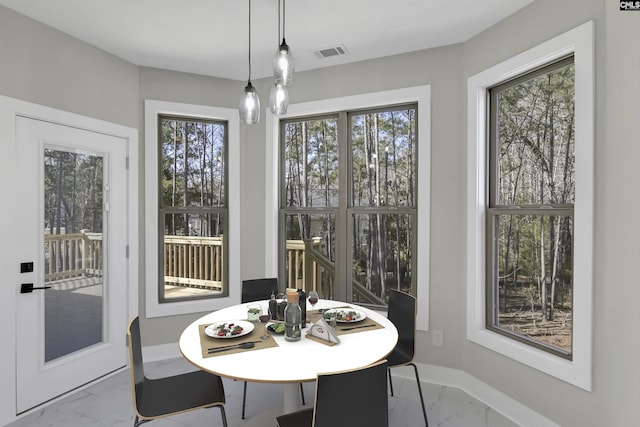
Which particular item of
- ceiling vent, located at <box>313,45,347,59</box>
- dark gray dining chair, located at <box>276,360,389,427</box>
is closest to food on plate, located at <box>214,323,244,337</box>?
dark gray dining chair, located at <box>276,360,389,427</box>

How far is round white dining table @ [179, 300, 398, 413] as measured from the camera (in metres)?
1.52

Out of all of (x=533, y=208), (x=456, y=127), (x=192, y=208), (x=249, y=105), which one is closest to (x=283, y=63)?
(x=249, y=105)

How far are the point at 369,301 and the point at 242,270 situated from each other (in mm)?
1346

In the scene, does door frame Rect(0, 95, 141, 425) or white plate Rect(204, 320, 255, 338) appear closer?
white plate Rect(204, 320, 255, 338)

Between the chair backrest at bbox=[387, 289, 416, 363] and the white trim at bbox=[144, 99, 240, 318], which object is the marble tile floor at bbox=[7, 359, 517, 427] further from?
the white trim at bbox=[144, 99, 240, 318]

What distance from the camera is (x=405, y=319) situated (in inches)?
96.7

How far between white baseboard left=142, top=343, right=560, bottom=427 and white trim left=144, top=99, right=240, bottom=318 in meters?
0.38

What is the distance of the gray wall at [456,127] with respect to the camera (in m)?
1.79

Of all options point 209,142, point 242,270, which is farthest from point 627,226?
point 209,142

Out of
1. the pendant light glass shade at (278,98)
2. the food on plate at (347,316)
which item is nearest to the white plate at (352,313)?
the food on plate at (347,316)

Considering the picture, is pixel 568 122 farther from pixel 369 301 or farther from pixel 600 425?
pixel 369 301

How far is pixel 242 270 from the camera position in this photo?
369 centimetres

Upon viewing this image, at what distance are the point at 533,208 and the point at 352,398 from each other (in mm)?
1882

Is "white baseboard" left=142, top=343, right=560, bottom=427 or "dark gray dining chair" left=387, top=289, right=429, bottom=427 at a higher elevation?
"dark gray dining chair" left=387, top=289, right=429, bottom=427
